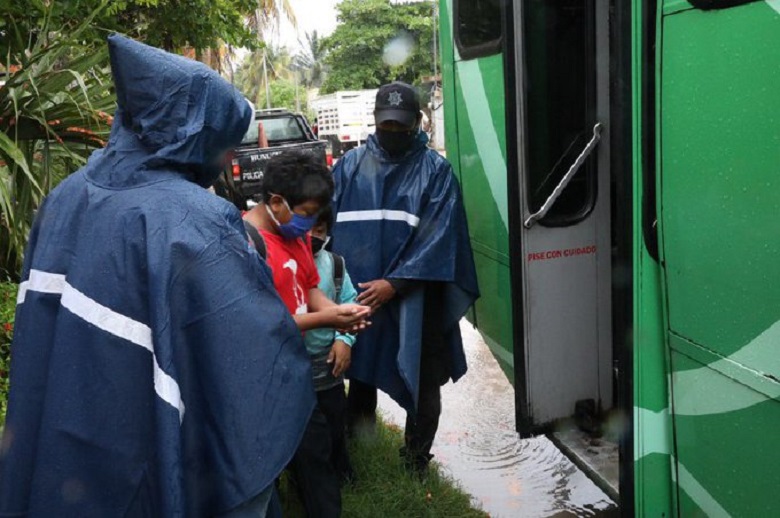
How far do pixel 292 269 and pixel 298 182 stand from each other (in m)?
0.31

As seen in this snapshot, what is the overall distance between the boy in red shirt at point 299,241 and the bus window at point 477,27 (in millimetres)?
1441

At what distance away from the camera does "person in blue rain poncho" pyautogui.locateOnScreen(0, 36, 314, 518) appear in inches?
71.9

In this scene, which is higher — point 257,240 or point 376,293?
point 257,240

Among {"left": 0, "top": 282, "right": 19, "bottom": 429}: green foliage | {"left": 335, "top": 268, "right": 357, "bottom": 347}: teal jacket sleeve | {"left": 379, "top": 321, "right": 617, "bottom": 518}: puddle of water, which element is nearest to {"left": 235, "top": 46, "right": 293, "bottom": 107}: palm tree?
{"left": 0, "top": 282, "right": 19, "bottom": 429}: green foliage

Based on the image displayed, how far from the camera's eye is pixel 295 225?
2887 millimetres

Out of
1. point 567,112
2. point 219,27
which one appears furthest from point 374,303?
point 219,27

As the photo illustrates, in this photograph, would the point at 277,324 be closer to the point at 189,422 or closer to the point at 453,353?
the point at 189,422

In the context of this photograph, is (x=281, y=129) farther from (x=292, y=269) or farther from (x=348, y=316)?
(x=348, y=316)

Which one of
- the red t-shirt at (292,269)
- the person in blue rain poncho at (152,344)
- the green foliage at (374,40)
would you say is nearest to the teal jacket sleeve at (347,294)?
the red t-shirt at (292,269)

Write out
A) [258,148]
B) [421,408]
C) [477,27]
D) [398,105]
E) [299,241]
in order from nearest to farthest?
[299,241] → [398,105] → [421,408] → [477,27] → [258,148]

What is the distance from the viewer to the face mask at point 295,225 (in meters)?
2.89

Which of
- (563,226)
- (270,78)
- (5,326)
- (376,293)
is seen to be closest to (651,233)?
(563,226)

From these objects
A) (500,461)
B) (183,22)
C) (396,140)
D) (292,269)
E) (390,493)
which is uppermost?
(183,22)

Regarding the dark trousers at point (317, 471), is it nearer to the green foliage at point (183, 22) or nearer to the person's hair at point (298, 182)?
the person's hair at point (298, 182)
